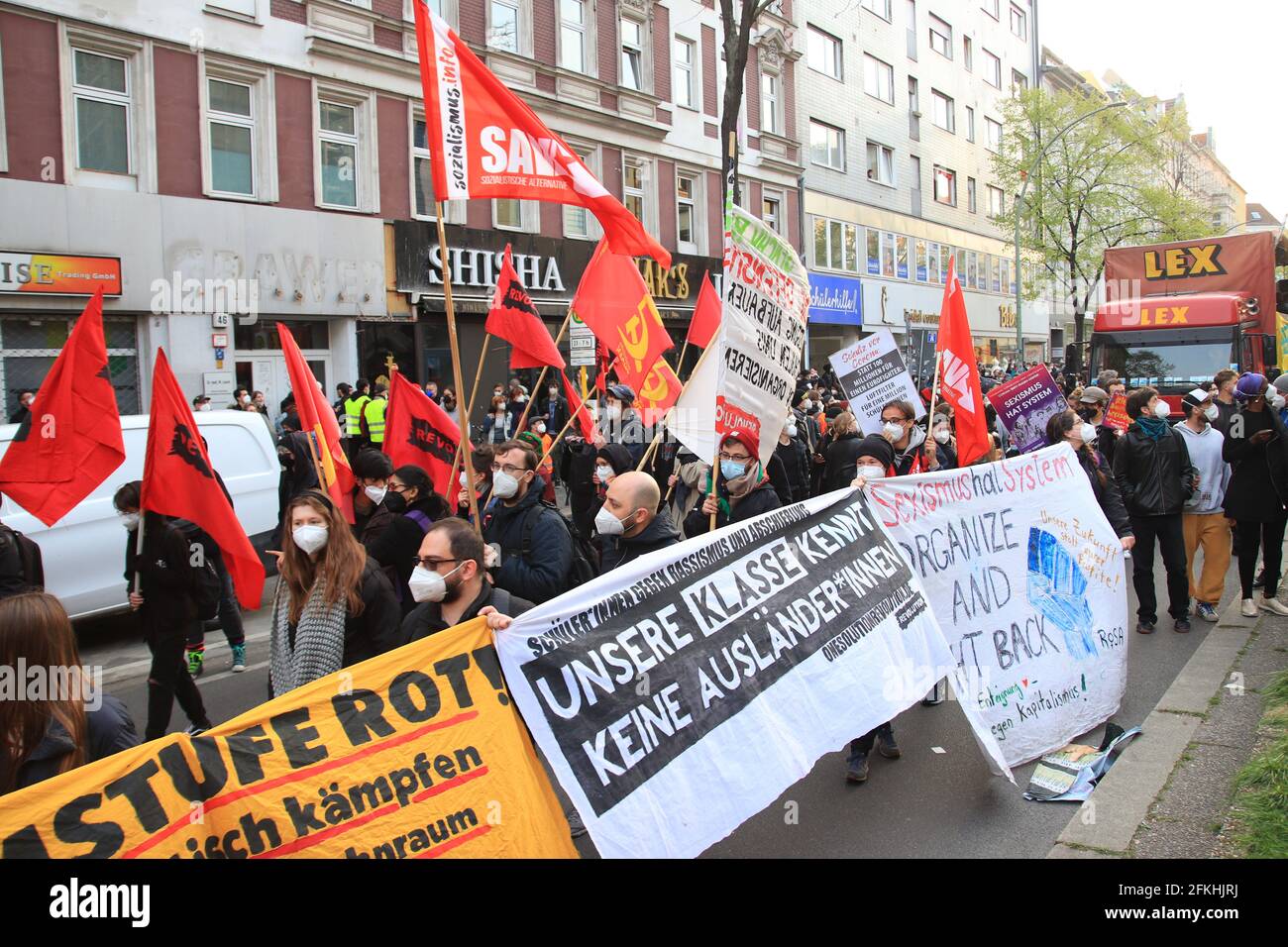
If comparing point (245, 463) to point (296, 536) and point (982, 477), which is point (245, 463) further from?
point (982, 477)

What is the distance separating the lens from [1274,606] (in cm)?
786

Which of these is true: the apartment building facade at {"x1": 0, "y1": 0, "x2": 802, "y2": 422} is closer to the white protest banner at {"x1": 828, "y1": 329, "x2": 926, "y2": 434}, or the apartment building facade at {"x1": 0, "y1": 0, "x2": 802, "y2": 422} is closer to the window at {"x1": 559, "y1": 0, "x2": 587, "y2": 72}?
the window at {"x1": 559, "y1": 0, "x2": 587, "y2": 72}

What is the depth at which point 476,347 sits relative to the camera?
845 inches

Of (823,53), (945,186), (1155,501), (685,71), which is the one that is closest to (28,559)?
(1155,501)

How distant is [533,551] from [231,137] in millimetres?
15194

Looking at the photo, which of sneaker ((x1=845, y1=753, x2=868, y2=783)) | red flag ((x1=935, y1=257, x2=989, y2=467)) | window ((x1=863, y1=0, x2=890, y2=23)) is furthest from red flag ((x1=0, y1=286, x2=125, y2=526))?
window ((x1=863, y1=0, x2=890, y2=23))

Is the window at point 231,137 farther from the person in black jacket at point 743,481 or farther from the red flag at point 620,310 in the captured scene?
the person in black jacket at point 743,481

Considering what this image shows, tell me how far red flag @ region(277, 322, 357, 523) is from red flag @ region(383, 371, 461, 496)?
83 centimetres

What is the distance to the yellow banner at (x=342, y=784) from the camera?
249 cm

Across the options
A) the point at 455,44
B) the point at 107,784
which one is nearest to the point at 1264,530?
the point at 455,44

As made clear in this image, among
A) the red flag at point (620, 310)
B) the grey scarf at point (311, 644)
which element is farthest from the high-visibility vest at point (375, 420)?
the grey scarf at point (311, 644)

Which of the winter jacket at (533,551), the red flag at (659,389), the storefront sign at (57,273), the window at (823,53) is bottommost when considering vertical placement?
the winter jacket at (533,551)

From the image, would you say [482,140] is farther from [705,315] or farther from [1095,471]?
[1095,471]

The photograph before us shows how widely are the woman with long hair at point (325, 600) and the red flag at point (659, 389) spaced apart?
4.68m
